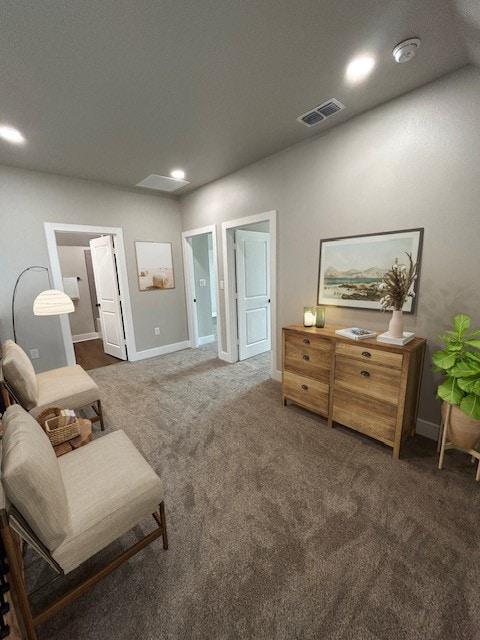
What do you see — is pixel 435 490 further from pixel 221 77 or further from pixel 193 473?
pixel 221 77

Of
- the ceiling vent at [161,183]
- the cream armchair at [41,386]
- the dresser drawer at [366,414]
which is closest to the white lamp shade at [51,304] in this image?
the cream armchair at [41,386]

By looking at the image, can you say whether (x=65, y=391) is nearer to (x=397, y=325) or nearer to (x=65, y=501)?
(x=65, y=501)

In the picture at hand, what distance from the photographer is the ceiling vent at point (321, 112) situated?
6.88ft

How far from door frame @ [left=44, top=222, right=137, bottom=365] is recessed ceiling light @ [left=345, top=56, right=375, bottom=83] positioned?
342 cm

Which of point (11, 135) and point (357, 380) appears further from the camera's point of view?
point (11, 135)

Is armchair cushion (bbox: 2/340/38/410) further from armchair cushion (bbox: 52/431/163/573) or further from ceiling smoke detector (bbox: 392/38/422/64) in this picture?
ceiling smoke detector (bbox: 392/38/422/64)

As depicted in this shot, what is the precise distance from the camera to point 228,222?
12.0 feet

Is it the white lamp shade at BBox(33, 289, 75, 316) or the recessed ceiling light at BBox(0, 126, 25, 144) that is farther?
the white lamp shade at BBox(33, 289, 75, 316)

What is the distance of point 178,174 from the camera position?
11.4 ft

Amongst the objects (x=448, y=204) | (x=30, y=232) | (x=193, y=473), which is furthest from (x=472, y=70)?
(x=30, y=232)

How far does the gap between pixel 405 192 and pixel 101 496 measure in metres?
2.89

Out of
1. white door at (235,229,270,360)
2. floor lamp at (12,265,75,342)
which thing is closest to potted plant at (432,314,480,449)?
white door at (235,229,270,360)

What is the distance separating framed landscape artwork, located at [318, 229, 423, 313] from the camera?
2.18 meters

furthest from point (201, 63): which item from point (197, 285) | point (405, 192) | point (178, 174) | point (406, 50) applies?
point (197, 285)
